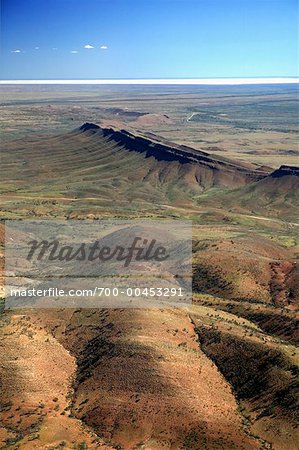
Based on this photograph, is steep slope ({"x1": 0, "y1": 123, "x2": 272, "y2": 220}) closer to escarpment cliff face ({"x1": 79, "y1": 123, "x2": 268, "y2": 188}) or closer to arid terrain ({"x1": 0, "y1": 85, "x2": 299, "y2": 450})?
escarpment cliff face ({"x1": 79, "y1": 123, "x2": 268, "y2": 188})

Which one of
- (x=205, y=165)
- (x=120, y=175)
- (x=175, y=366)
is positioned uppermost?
(x=205, y=165)

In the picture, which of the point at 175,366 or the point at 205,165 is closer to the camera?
the point at 175,366

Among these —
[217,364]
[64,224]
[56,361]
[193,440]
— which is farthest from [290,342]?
[64,224]

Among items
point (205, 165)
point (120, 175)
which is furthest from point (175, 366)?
point (120, 175)

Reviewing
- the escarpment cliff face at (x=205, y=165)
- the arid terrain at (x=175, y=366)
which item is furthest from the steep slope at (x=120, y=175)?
the arid terrain at (x=175, y=366)

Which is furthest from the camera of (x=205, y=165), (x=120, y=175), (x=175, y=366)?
(x=120, y=175)

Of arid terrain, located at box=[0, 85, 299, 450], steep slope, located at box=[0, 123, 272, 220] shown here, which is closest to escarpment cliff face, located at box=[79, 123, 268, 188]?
steep slope, located at box=[0, 123, 272, 220]

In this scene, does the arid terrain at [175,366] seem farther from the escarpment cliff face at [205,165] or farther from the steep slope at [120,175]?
the escarpment cliff face at [205,165]

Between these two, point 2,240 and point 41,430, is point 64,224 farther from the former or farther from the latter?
point 41,430

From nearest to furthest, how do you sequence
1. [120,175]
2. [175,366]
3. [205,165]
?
[175,366]
[205,165]
[120,175]

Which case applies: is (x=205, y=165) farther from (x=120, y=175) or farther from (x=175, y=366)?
(x=175, y=366)

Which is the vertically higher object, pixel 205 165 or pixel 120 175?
pixel 205 165
